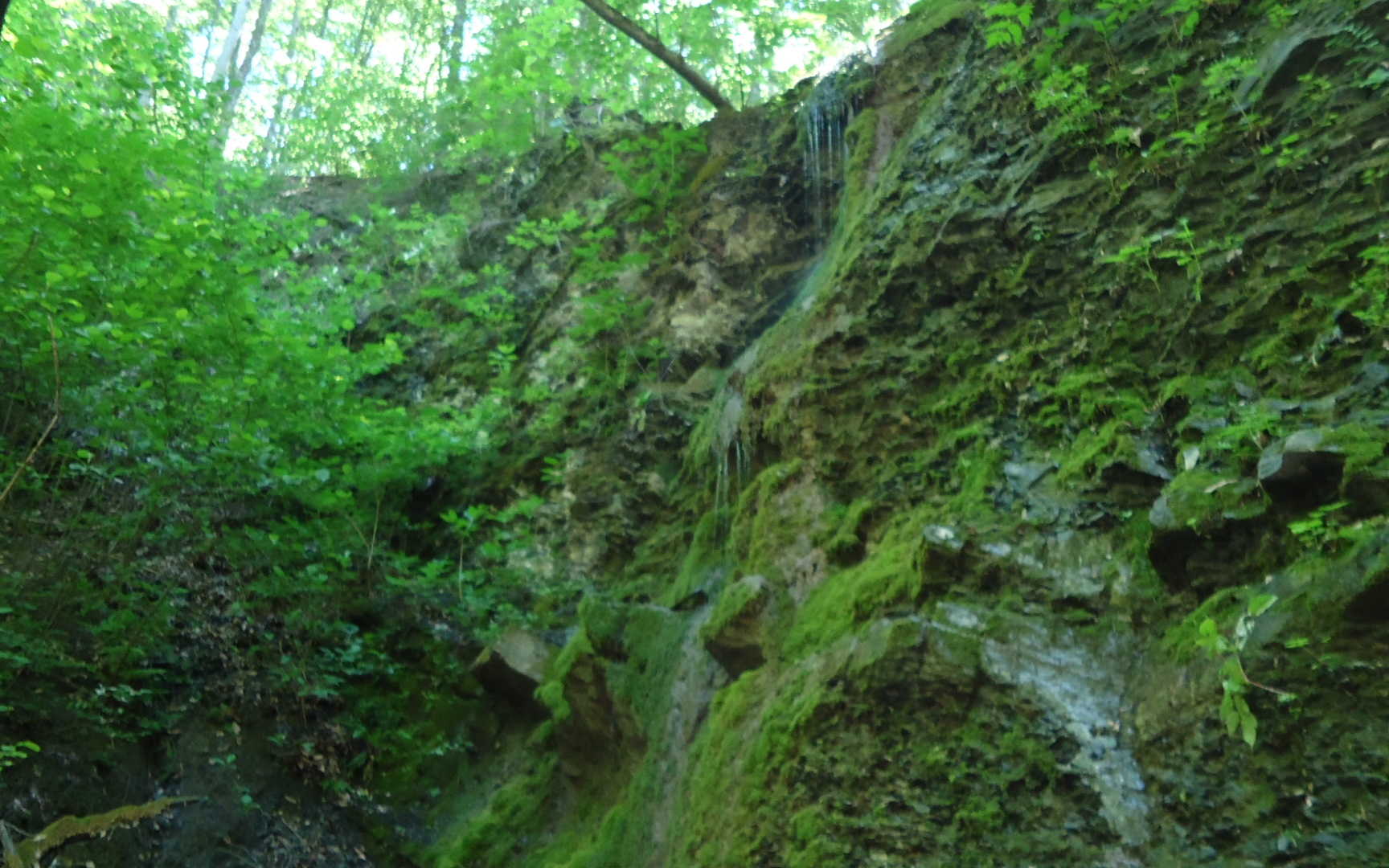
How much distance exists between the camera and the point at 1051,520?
4.41m

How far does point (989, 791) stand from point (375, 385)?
33.1ft

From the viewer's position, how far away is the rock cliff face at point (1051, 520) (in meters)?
3.29

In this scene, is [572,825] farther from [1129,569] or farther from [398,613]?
[1129,569]

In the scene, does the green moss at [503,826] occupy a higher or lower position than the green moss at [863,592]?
lower

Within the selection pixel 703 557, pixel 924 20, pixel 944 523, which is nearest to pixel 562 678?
pixel 703 557

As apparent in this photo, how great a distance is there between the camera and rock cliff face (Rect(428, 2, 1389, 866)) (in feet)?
10.8

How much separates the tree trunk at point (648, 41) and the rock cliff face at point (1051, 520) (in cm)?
310

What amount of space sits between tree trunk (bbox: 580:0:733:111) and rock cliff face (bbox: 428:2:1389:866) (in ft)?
10.2

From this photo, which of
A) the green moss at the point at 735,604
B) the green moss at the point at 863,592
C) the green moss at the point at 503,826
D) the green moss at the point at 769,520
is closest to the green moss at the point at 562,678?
the green moss at the point at 503,826

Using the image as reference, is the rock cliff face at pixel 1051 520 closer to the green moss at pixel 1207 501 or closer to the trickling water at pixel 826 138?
the green moss at pixel 1207 501

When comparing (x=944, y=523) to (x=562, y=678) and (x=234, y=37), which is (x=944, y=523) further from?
(x=234, y=37)

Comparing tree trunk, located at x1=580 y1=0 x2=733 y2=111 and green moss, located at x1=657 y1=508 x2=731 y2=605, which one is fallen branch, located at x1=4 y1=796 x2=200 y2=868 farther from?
tree trunk, located at x1=580 y1=0 x2=733 y2=111

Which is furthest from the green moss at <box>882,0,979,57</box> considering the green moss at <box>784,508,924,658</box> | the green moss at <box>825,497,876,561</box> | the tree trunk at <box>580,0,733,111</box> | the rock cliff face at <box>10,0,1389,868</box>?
the green moss at <box>784,508,924,658</box>

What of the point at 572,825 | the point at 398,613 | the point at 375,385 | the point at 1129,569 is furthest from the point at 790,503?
the point at 375,385
